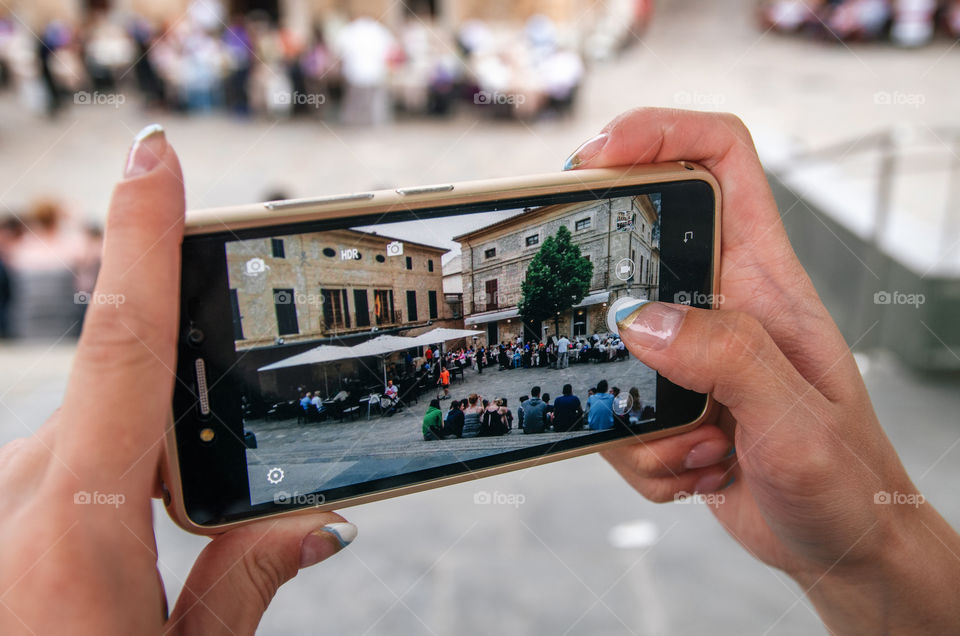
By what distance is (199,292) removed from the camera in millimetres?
1371

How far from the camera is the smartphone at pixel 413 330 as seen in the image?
1.40 m

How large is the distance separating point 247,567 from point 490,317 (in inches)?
30.0

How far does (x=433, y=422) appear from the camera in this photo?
5.23 ft

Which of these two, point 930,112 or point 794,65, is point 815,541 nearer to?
point 930,112

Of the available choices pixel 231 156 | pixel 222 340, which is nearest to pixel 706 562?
pixel 222 340

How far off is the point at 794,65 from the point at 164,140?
15604mm
